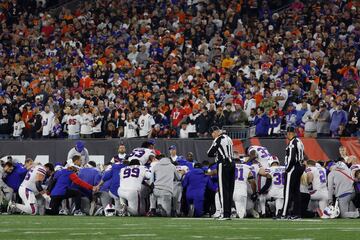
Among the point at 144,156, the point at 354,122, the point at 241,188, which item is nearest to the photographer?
the point at 241,188

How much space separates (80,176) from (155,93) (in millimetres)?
8136

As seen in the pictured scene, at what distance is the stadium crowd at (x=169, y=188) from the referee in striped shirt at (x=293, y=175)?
1261 mm

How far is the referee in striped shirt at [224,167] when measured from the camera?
19641mm

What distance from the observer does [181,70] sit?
106ft

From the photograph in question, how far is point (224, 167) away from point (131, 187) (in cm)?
331

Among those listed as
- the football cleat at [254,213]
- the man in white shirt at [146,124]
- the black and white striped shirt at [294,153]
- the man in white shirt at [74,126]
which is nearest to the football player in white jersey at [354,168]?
the football cleat at [254,213]

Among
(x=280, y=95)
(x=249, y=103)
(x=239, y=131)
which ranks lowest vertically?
(x=239, y=131)

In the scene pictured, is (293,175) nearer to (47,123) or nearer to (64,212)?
(64,212)

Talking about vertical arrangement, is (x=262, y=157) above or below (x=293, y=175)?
above

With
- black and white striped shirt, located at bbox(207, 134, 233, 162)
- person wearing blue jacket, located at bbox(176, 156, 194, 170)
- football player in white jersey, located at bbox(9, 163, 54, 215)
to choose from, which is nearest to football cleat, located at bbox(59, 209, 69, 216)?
football player in white jersey, located at bbox(9, 163, 54, 215)

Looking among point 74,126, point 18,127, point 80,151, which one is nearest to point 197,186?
point 80,151

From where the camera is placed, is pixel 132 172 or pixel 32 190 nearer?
pixel 132 172

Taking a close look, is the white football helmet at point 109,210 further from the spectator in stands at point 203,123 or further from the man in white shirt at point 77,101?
the man in white shirt at point 77,101

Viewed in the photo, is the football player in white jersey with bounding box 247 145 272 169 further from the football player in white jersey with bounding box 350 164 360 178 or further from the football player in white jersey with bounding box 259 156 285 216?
the football player in white jersey with bounding box 350 164 360 178
